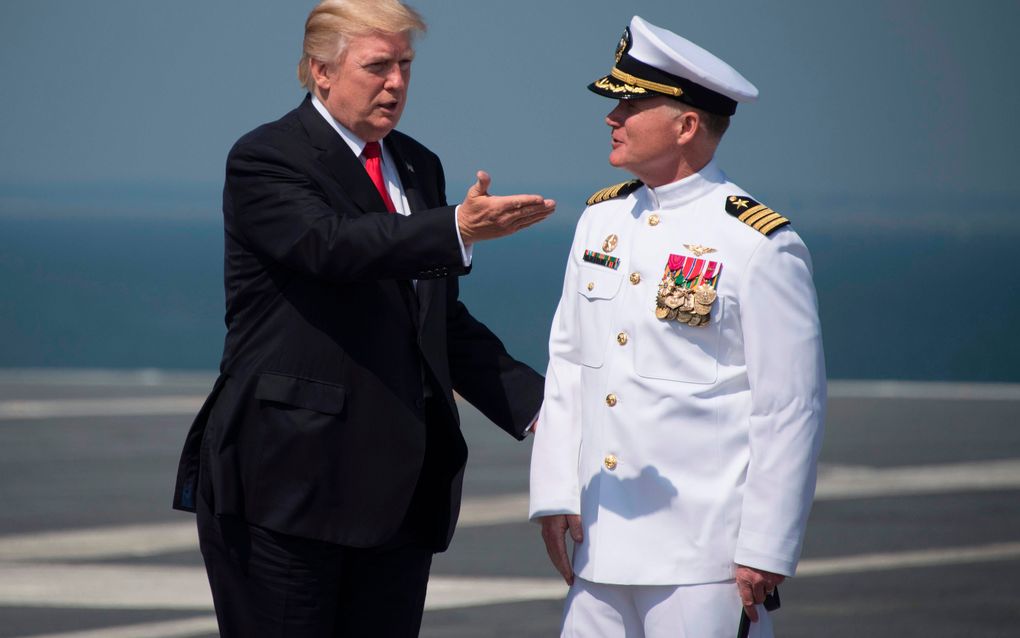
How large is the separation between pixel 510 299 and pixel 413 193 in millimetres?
32804

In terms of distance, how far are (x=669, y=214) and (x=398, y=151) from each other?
29.0 inches

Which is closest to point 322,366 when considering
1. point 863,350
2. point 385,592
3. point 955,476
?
point 385,592

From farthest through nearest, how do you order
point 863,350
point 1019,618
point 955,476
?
1. point 863,350
2. point 955,476
3. point 1019,618

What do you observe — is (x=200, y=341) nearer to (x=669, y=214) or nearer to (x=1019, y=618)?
(x=1019, y=618)

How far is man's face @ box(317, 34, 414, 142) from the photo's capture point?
361 centimetres

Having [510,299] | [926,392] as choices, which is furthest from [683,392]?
[510,299]

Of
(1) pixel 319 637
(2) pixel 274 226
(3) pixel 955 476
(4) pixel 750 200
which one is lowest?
(3) pixel 955 476

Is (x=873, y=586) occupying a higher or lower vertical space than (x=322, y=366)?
lower

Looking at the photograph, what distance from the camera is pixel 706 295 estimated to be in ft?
11.0

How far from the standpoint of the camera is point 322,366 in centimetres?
357

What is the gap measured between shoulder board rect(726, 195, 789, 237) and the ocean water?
16.6m

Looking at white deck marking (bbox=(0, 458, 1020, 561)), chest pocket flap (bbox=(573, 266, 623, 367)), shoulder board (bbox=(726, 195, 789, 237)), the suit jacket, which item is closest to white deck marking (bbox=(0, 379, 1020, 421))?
white deck marking (bbox=(0, 458, 1020, 561))

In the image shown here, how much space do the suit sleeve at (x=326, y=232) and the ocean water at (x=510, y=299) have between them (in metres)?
16.6

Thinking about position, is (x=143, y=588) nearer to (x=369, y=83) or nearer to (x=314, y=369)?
(x=314, y=369)
